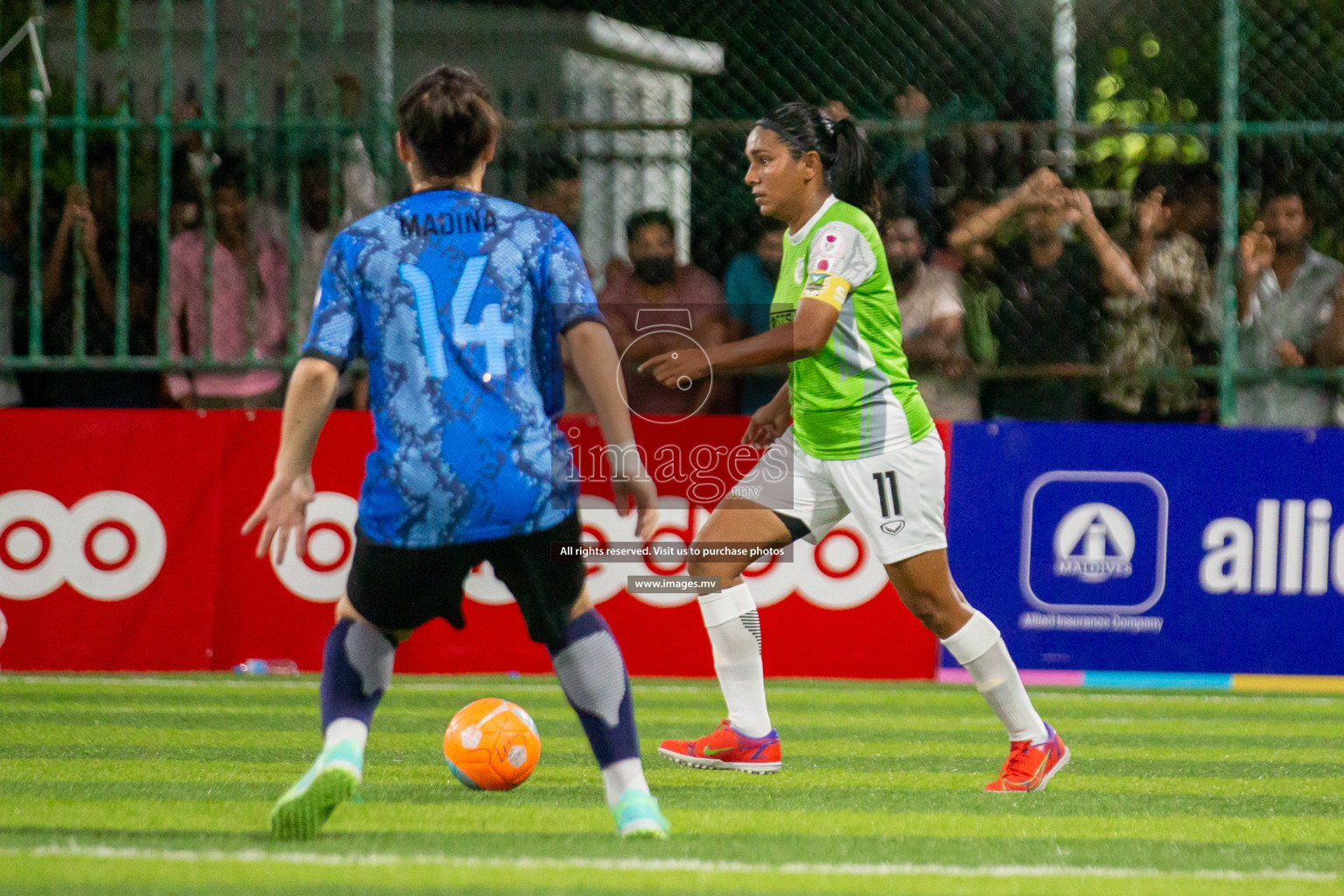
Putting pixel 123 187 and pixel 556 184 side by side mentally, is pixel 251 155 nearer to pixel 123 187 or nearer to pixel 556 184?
pixel 123 187

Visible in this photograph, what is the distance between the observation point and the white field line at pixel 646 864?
4.22 m

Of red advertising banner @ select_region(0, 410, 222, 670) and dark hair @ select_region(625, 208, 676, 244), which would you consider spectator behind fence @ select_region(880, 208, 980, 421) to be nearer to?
dark hair @ select_region(625, 208, 676, 244)

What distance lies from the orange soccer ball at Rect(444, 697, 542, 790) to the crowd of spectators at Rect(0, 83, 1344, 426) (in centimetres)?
392

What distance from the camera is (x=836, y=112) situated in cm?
919

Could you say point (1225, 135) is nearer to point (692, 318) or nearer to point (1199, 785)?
point (692, 318)

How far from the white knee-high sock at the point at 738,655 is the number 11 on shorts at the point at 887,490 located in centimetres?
67

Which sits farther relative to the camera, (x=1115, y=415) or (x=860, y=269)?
(x=1115, y=415)

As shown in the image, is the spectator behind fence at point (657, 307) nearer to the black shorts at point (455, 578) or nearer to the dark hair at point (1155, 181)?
the dark hair at point (1155, 181)

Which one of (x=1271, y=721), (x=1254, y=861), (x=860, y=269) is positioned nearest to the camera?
(x=1254, y=861)

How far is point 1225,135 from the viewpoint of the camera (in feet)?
30.7

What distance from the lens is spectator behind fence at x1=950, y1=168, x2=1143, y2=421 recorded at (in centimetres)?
940

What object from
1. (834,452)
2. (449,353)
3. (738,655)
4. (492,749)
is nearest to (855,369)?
(834,452)

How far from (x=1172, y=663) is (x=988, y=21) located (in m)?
3.56

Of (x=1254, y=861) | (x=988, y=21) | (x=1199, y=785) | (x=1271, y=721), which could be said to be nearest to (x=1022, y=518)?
(x=1271, y=721)
